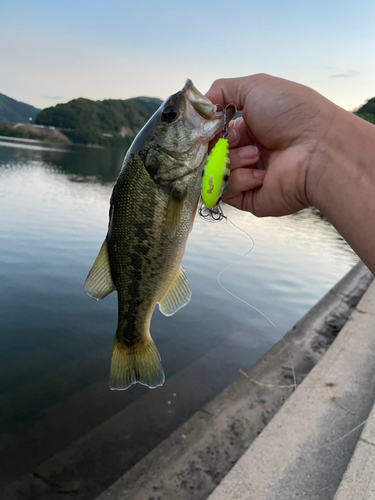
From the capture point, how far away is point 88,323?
6801 millimetres

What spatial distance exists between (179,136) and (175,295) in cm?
100

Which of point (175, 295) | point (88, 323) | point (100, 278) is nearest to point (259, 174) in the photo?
point (175, 295)

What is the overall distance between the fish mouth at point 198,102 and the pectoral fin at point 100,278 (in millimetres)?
959

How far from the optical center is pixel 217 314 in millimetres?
7715

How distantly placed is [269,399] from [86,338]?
3380 mm

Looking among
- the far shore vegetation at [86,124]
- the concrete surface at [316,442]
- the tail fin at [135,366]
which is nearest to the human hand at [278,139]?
the tail fin at [135,366]

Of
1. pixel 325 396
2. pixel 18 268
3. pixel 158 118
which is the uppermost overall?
pixel 158 118

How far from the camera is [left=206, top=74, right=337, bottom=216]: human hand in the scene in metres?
2.08

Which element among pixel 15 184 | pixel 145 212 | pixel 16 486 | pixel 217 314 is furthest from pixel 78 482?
pixel 15 184

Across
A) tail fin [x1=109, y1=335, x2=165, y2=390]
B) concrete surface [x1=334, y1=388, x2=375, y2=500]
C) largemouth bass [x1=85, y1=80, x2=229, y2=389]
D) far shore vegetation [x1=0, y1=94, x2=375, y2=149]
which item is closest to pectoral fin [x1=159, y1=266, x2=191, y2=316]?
largemouth bass [x1=85, y1=80, x2=229, y2=389]

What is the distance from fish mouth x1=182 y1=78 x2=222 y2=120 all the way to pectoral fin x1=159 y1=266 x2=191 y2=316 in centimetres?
96

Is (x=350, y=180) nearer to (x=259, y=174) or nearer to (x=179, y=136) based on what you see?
(x=259, y=174)

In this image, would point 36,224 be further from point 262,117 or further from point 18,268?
point 262,117

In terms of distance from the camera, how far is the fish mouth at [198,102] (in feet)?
6.73
